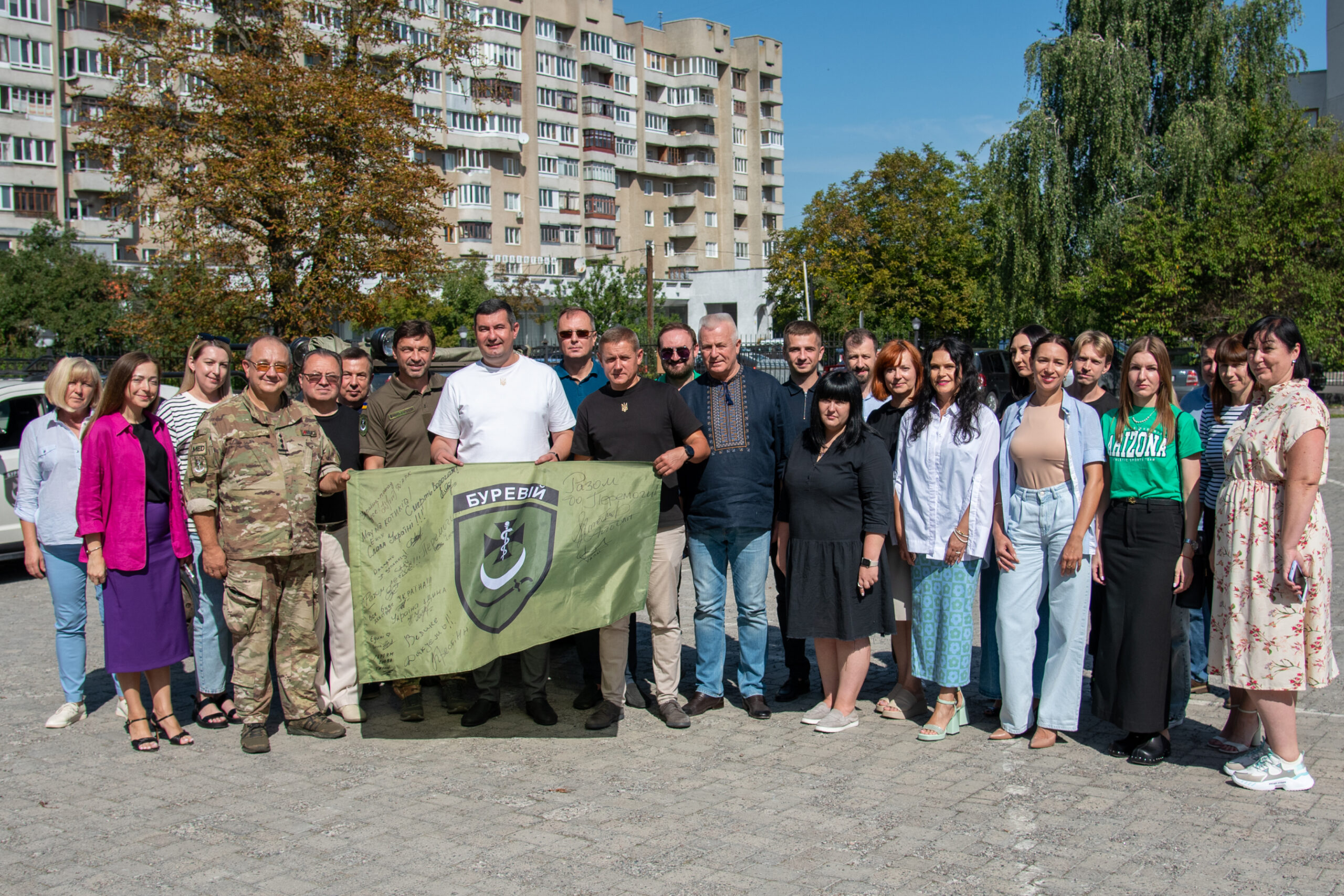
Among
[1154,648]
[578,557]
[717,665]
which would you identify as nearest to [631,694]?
[717,665]

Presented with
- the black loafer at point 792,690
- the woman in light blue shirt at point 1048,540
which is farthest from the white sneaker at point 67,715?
the woman in light blue shirt at point 1048,540

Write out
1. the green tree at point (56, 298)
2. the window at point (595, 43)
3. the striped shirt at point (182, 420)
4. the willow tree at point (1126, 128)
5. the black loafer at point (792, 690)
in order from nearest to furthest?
the striped shirt at point (182, 420) < the black loafer at point (792, 690) < the willow tree at point (1126, 128) < the green tree at point (56, 298) < the window at point (595, 43)

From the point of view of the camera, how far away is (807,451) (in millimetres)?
6207

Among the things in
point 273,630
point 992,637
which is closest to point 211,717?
point 273,630

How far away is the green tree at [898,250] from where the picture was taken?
183ft

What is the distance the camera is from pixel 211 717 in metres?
6.44

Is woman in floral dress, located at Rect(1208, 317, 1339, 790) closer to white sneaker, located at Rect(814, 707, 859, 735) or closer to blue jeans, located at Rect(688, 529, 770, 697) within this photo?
white sneaker, located at Rect(814, 707, 859, 735)

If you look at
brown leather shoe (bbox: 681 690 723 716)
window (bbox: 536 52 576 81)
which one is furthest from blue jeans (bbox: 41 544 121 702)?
window (bbox: 536 52 576 81)

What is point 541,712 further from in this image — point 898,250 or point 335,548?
point 898,250

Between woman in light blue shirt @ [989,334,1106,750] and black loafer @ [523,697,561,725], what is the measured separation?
2.51m

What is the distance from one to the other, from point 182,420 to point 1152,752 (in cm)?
578

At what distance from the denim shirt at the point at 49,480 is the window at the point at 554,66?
76.3m

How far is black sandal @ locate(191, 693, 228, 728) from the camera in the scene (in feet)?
21.1

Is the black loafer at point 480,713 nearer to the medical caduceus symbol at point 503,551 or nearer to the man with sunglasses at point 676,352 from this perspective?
the medical caduceus symbol at point 503,551
